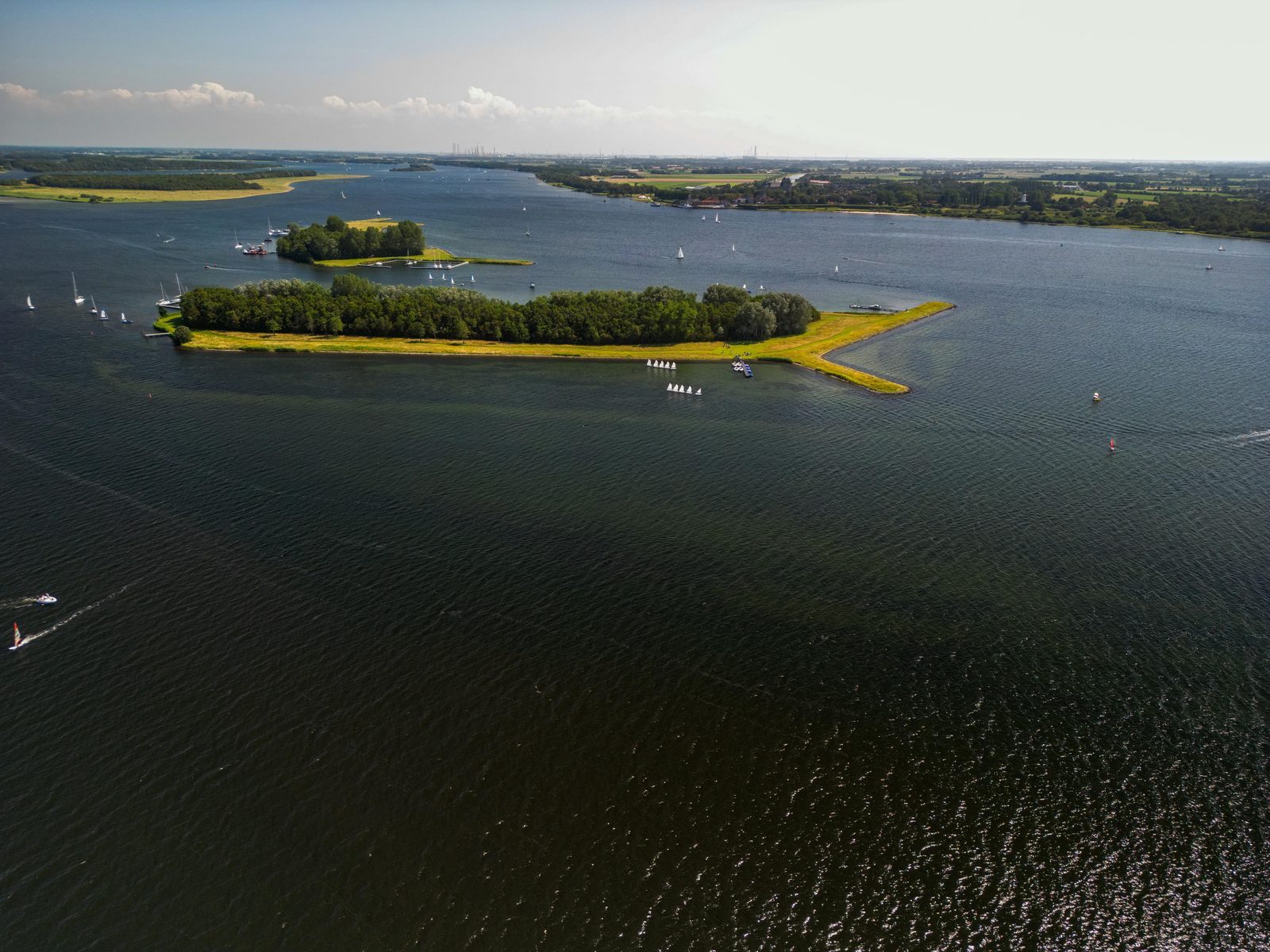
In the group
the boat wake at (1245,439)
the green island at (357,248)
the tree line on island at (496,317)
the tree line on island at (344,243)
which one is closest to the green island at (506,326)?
the tree line on island at (496,317)

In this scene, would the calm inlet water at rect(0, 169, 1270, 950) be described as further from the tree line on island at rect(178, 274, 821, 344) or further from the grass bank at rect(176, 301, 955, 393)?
the tree line on island at rect(178, 274, 821, 344)

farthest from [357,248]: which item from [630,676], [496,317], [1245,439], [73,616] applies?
[1245,439]

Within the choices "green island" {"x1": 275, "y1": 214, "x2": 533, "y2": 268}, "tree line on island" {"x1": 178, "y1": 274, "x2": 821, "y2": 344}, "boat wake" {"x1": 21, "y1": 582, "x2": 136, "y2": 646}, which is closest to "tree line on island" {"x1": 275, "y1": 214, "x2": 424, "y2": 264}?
"green island" {"x1": 275, "y1": 214, "x2": 533, "y2": 268}

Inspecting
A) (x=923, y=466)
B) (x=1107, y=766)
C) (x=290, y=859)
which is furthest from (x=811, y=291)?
(x=290, y=859)

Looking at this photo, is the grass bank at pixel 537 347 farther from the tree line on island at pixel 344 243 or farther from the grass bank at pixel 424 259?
the tree line on island at pixel 344 243

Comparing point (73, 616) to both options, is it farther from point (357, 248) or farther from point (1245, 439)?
point (357, 248)

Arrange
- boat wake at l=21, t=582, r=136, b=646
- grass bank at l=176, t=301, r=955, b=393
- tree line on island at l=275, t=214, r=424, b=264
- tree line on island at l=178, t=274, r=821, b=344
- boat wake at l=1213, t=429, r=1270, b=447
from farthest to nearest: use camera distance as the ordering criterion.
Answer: tree line on island at l=275, t=214, r=424, b=264 < tree line on island at l=178, t=274, r=821, b=344 < grass bank at l=176, t=301, r=955, b=393 < boat wake at l=1213, t=429, r=1270, b=447 < boat wake at l=21, t=582, r=136, b=646
